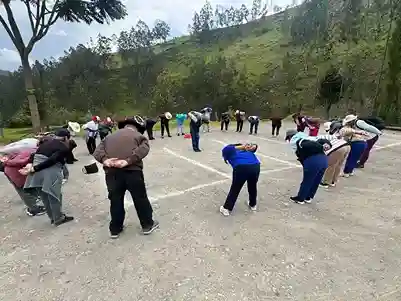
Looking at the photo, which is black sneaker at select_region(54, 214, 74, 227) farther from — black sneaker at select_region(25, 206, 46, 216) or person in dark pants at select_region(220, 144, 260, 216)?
person in dark pants at select_region(220, 144, 260, 216)

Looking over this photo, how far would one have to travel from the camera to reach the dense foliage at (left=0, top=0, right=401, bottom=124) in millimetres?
32250

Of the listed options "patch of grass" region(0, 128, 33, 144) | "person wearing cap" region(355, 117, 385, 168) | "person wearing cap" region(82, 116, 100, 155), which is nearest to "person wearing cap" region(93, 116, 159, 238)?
"person wearing cap" region(355, 117, 385, 168)

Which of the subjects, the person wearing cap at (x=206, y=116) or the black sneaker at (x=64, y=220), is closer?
the black sneaker at (x=64, y=220)

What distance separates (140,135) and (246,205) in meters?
2.56

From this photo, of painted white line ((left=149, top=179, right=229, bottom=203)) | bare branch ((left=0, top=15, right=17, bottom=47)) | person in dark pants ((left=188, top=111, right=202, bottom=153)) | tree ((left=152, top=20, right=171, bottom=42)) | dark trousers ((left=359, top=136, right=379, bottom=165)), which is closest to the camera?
painted white line ((left=149, top=179, right=229, bottom=203))

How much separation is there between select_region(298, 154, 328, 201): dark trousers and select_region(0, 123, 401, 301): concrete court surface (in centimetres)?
28

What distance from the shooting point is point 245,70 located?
4934 centimetres

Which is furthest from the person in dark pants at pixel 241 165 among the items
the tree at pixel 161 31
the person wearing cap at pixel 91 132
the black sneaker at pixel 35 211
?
the tree at pixel 161 31

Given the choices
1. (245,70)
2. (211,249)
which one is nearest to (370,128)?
(211,249)

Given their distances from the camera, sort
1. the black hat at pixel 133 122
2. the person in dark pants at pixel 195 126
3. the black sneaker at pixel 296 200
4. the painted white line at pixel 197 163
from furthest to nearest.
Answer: the person in dark pants at pixel 195 126, the painted white line at pixel 197 163, the black sneaker at pixel 296 200, the black hat at pixel 133 122

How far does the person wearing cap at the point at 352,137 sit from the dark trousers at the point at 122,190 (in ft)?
15.9

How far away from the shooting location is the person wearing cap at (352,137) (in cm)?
723

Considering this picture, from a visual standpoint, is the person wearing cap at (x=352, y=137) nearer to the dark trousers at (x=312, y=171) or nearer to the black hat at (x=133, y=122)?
the dark trousers at (x=312, y=171)

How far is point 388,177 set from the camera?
8.11 meters
